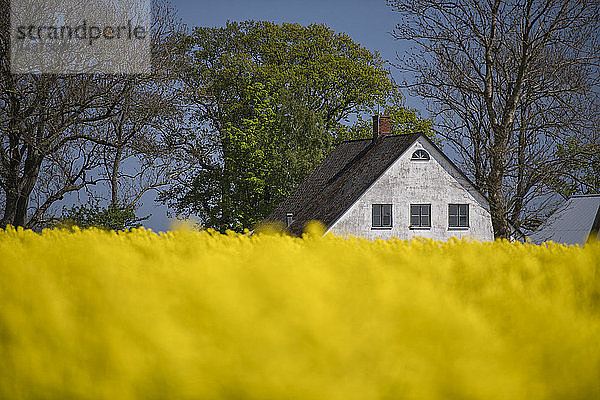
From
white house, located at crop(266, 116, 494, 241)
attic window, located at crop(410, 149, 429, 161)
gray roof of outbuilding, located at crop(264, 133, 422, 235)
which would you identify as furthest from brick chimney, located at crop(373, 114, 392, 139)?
attic window, located at crop(410, 149, 429, 161)

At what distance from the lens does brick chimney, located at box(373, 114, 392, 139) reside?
36.8 meters

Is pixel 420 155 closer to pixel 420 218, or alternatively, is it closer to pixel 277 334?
pixel 420 218

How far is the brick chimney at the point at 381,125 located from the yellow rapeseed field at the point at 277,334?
34.5 m

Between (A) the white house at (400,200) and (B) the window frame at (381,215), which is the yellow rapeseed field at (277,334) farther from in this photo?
(B) the window frame at (381,215)

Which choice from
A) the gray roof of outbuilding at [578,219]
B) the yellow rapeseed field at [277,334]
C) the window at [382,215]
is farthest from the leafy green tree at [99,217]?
the gray roof of outbuilding at [578,219]

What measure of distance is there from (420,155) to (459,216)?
3.88 metres

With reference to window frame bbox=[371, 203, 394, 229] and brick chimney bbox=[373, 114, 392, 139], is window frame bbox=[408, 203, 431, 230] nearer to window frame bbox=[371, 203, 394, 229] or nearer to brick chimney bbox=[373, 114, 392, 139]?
window frame bbox=[371, 203, 394, 229]

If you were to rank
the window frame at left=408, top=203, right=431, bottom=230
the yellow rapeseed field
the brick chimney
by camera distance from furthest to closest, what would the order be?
1. the brick chimney
2. the window frame at left=408, top=203, right=431, bottom=230
3. the yellow rapeseed field

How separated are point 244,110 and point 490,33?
25585 mm

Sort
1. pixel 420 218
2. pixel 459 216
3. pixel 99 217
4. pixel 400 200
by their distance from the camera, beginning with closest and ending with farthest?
1. pixel 99 217
2. pixel 400 200
3. pixel 420 218
4. pixel 459 216

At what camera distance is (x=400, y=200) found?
1321 inches

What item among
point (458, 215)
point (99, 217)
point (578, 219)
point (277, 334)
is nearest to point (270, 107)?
point (458, 215)

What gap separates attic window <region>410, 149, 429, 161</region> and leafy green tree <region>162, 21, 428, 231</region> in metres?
7.68

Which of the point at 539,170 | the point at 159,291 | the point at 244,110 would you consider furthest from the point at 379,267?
the point at 244,110
